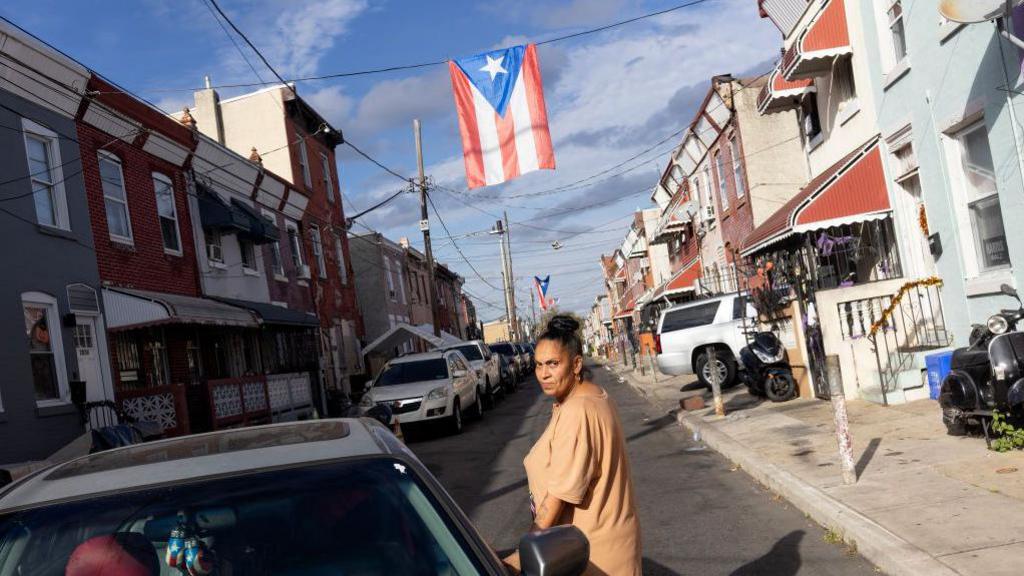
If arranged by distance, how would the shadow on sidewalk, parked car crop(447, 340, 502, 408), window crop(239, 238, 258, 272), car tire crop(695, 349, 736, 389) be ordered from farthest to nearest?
parked car crop(447, 340, 502, 408) → window crop(239, 238, 258, 272) → car tire crop(695, 349, 736, 389) → the shadow on sidewalk

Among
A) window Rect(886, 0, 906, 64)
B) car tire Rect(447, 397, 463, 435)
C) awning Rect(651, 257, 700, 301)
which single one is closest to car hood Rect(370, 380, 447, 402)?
car tire Rect(447, 397, 463, 435)

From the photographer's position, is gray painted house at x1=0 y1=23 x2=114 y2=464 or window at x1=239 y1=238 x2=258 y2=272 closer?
gray painted house at x1=0 y1=23 x2=114 y2=464

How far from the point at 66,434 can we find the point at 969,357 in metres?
12.4

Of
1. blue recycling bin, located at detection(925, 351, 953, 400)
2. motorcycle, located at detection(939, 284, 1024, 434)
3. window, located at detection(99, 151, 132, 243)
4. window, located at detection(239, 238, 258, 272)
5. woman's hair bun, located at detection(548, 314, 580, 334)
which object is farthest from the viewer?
window, located at detection(239, 238, 258, 272)

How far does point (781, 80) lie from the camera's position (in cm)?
1723

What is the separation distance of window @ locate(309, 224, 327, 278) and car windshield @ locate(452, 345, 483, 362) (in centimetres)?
573

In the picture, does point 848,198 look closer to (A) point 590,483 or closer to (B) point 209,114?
(A) point 590,483

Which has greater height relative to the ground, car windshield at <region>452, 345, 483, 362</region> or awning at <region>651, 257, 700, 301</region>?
awning at <region>651, 257, 700, 301</region>

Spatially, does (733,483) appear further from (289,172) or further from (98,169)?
(289,172)

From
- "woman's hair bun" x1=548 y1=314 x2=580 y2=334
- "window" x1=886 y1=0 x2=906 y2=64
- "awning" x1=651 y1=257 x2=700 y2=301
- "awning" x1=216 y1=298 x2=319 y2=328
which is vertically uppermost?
"window" x1=886 y1=0 x2=906 y2=64

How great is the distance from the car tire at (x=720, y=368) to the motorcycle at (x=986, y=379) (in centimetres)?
1039

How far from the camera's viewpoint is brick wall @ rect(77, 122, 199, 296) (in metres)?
16.1

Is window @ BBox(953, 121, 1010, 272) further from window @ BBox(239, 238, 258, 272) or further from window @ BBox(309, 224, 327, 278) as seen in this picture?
window @ BBox(309, 224, 327, 278)

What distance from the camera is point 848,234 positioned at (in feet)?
52.0
